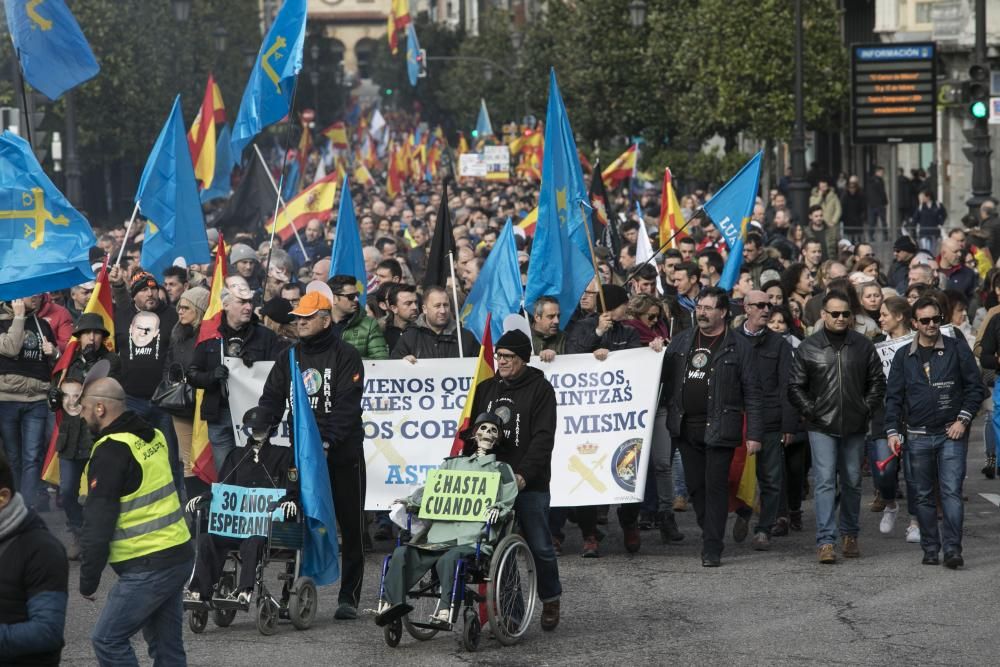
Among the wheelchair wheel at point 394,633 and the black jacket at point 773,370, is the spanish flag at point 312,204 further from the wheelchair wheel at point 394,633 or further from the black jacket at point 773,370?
the wheelchair wheel at point 394,633

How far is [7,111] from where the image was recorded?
2159 centimetres

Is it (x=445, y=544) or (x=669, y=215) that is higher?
(x=669, y=215)

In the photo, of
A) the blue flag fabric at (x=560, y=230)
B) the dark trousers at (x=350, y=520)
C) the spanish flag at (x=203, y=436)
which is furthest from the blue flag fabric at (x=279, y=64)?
the dark trousers at (x=350, y=520)

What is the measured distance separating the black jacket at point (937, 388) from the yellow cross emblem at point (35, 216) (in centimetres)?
528

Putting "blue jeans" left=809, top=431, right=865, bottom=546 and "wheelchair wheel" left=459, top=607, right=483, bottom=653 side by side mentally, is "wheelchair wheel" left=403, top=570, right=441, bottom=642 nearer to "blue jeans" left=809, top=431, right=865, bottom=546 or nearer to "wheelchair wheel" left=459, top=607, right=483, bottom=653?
"wheelchair wheel" left=459, top=607, right=483, bottom=653

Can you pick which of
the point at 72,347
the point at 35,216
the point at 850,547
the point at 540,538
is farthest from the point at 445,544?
the point at 35,216

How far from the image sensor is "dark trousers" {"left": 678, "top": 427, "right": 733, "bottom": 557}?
37.6 ft

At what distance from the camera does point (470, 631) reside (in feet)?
29.9

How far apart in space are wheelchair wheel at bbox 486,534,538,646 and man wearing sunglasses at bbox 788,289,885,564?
2.64 metres

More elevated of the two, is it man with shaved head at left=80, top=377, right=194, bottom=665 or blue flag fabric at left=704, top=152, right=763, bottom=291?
blue flag fabric at left=704, top=152, right=763, bottom=291

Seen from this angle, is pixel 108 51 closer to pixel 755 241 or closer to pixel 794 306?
pixel 755 241

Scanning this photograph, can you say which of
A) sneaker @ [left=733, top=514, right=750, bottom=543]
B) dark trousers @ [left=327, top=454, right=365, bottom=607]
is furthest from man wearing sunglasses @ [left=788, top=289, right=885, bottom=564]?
dark trousers @ [left=327, top=454, right=365, bottom=607]

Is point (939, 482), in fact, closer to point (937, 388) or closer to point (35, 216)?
point (937, 388)

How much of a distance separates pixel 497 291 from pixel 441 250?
125 centimetres
